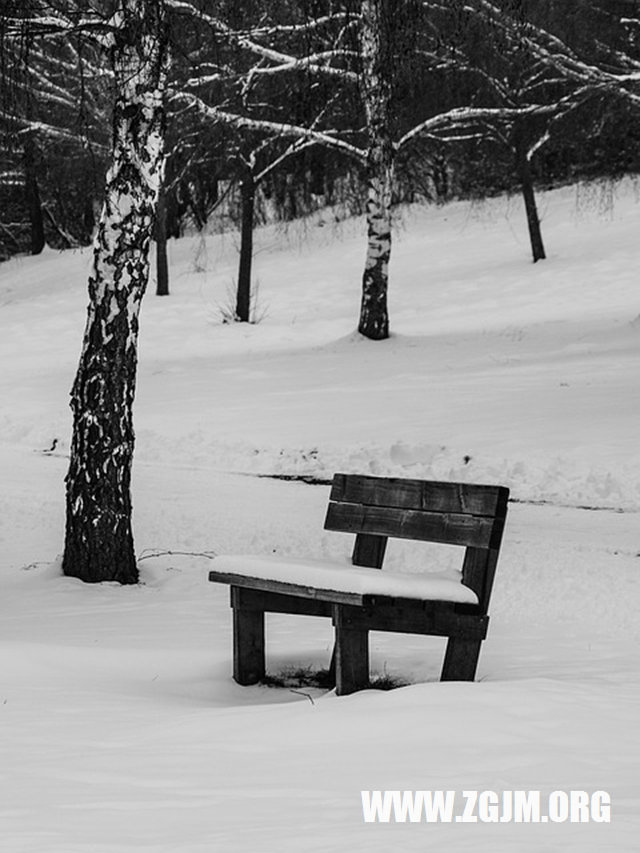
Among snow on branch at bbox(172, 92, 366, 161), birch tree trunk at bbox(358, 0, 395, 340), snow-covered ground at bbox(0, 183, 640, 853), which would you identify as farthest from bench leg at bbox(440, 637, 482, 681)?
snow on branch at bbox(172, 92, 366, 161)

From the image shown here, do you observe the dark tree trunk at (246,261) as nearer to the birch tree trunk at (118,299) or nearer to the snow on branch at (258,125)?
the snow on branch at (258,125)

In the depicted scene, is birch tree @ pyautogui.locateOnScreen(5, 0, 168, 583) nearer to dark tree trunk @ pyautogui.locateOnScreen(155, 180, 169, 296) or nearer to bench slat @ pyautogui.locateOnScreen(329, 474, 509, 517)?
bench slat @ pyautogui.locateOnScreen(329, 474, 509, 517)

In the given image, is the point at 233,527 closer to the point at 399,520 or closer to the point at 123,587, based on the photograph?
the point at 123,587

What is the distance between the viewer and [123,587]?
8.27 metres

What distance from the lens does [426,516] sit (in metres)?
5.61

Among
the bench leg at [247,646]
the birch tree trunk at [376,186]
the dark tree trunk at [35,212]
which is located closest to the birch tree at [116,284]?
the bench leg at [247,646]

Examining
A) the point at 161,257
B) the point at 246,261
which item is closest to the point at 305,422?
the point at 246,261

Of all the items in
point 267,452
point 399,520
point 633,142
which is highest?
point 633,142

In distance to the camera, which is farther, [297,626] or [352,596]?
[297,626]

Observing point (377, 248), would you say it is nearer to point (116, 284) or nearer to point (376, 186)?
point (376, 186)

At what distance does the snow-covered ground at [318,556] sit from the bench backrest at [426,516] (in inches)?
20.5

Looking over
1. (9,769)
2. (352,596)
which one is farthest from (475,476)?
(9,769)

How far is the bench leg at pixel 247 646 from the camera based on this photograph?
5758mm

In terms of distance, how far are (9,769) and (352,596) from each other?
1.61 m
